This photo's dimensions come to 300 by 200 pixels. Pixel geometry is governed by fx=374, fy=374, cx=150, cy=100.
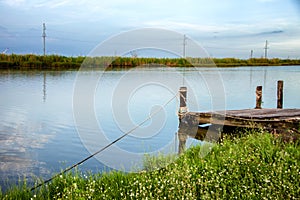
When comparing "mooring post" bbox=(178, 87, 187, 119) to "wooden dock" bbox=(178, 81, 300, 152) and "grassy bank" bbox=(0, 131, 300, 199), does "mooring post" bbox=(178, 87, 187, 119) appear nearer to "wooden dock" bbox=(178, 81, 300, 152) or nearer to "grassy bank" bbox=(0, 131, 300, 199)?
"wooden dock" bbox=(178, 81, 300, 152)

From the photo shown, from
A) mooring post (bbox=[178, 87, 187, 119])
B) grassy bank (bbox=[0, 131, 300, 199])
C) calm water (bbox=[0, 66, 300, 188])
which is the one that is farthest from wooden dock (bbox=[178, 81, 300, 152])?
grassy bank (bbox=[0, 131, 300, 199])

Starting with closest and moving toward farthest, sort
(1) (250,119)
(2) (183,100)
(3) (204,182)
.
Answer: (3) (204,182), (1) (250,119), (2) (183,100)

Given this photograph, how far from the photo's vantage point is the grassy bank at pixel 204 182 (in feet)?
19.4

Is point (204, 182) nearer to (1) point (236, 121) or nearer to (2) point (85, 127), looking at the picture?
(1) point (236, 121)

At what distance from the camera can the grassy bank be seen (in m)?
5.92

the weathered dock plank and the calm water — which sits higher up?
the weathered dock plank

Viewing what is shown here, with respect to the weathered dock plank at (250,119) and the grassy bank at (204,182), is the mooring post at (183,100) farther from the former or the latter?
the grassy bank at (204,182)

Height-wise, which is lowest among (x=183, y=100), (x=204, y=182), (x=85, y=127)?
(x=85, y=127)

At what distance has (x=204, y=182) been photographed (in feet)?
21.5

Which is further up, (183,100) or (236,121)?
(183,100)

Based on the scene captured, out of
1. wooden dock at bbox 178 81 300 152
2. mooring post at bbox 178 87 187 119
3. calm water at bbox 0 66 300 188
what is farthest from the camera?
mooring post at bbox 178 87 187 119

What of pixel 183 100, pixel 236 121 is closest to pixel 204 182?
pixel 236 121

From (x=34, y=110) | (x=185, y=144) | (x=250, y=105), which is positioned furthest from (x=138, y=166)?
(x=250, y=105)

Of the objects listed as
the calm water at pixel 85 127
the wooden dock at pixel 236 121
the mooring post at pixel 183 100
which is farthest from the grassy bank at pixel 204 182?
the mooring post at pixel 183 100
